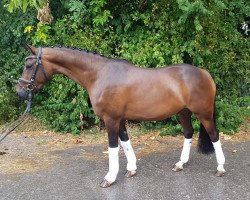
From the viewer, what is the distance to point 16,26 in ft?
27.7

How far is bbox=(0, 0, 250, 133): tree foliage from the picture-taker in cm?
748

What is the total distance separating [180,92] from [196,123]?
2.37 meters

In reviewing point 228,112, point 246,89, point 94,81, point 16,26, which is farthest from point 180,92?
point 16,26

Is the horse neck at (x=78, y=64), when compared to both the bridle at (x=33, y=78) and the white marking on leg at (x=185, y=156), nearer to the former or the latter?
the bridle at (x=33, y=78)

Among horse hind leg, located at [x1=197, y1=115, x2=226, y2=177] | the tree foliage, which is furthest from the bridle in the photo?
the tree foliage

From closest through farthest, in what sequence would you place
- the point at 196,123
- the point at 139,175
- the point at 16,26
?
the point at 139,175 → the point at 196,123 → the point at 16,26

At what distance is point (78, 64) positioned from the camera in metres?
5.06

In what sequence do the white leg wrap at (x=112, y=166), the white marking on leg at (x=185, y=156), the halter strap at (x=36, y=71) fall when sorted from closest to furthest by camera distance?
the halter strap at (x=36, y=71) < the white leg wrap at (x=112, y=166) < the white marking on leg at (x=185, y=156)

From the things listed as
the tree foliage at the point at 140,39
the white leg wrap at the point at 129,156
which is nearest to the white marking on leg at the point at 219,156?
the white leg wrap at the point at 129,156

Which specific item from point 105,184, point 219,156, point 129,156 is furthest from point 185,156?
point 105,184

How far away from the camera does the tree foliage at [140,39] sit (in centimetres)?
748

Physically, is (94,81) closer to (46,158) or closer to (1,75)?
(46,158)

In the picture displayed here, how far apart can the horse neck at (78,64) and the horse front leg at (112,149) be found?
57 cm

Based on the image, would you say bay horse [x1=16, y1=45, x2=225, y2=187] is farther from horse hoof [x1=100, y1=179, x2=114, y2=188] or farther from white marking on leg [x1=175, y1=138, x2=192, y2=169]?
white marking on leg [x1=175, y1=138, x2=192, y2=169]
